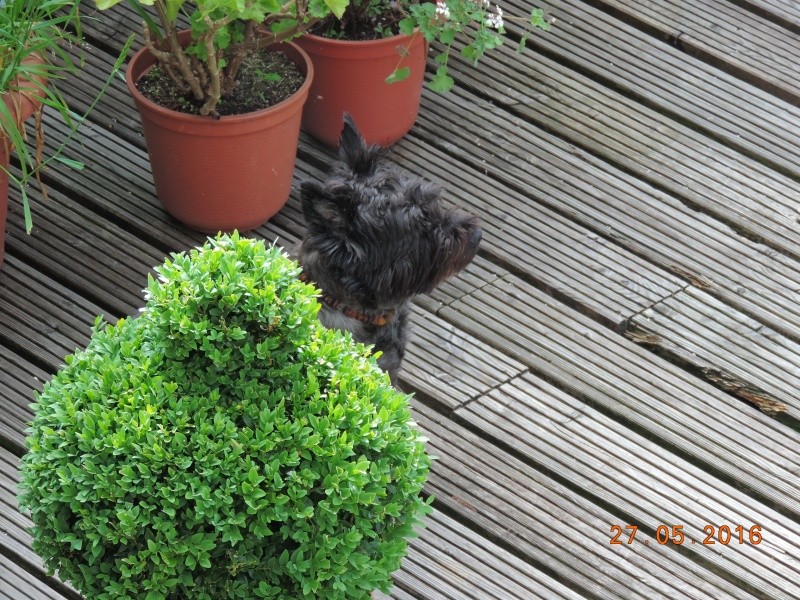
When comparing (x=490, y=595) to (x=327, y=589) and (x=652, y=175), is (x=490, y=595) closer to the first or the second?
(x=327, y=589)

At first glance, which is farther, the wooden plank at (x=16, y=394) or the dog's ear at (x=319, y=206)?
the wooden plank at (x=16, y=394)

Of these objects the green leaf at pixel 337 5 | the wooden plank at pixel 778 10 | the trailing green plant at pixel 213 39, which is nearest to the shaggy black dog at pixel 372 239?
the green leaf at pixel 337 5

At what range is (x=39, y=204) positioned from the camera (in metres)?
3.38

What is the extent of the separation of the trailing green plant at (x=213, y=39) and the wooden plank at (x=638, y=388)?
38.2 inches

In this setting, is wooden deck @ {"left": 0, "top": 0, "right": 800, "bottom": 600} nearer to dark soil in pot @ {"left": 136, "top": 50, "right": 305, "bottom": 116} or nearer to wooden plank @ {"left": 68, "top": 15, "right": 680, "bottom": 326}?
wooden plank @ {"left": 68, "top": 15, "right": 680, "bottom": 326}

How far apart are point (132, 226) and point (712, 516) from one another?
1.98 m

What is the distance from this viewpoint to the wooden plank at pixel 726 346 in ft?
10.3

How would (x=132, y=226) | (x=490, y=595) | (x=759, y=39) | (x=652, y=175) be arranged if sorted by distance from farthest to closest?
(x=759, y=39) < (x=652, y=175) < (x=132, y=226) < (x=490, y=595)

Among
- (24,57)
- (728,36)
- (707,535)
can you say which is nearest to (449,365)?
(707,535)

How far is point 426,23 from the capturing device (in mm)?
3094

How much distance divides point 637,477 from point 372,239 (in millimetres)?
1028

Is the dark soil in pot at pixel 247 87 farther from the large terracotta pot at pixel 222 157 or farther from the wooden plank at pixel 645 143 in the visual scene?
the wooden plank at pixel 645 143

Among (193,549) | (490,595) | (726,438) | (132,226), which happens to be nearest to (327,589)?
(193,549)

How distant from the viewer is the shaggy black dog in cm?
257
